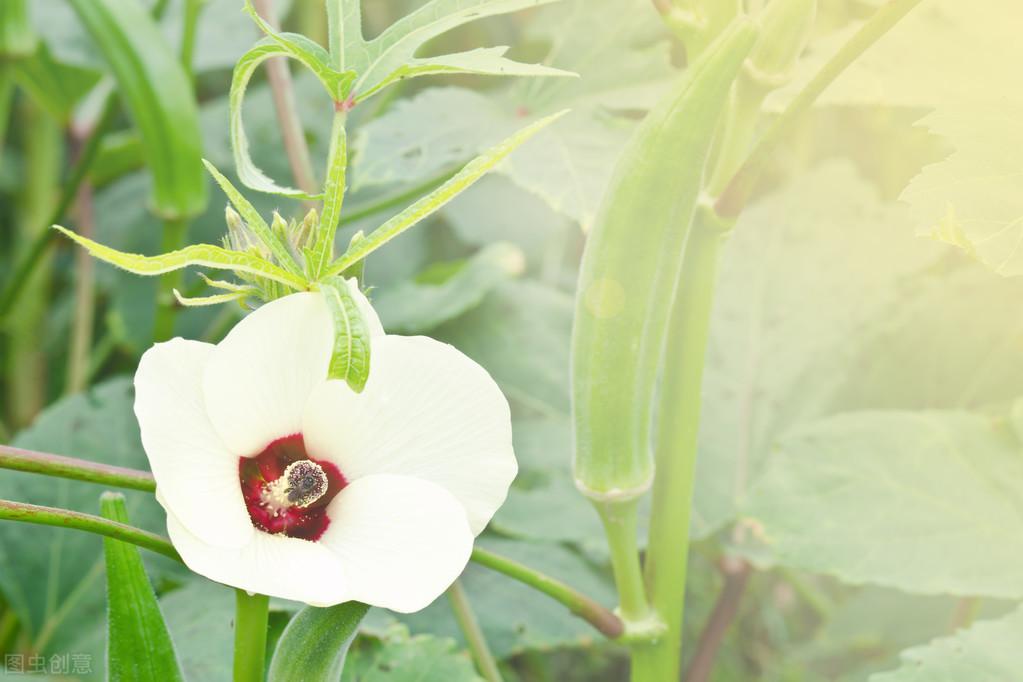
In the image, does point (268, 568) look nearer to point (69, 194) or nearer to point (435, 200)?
point (435, 200)

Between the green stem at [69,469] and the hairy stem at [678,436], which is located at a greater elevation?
the green stem at [69,469]

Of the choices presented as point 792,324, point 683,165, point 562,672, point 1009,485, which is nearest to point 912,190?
point 683,165

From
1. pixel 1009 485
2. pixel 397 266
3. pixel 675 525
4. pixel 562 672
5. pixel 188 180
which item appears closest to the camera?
pixel 675 525

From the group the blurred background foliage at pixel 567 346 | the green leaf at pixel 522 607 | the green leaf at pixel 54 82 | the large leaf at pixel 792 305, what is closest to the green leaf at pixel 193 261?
the blurred background foliage at pixel 567 346

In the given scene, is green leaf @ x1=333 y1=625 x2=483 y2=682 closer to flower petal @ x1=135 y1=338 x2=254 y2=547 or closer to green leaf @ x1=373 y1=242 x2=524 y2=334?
flower petal @ x1=135 y1=338 x2=254 y2=547

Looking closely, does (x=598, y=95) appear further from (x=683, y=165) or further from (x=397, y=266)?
(x=397, y=266)

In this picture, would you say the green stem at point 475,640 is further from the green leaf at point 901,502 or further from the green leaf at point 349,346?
the green leaf at point 349,346

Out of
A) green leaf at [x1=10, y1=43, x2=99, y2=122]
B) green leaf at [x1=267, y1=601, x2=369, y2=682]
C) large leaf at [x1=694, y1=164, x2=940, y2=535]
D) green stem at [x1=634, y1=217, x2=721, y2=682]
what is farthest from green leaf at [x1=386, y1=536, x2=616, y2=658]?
green leaf at [x1=10, y1=43, x2=99, y2=122]
